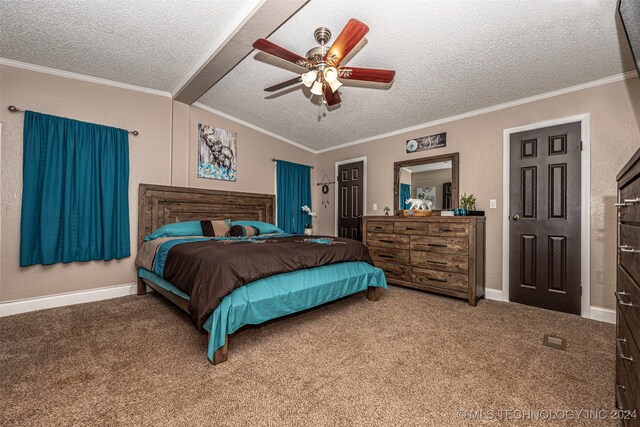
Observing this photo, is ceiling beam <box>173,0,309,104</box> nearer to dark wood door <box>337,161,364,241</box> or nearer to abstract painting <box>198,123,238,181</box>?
abstract painting <box>198,123,238,181</box>

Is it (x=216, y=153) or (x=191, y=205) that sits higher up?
(x=216, y=153)

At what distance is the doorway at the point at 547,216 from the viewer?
9.52 ft

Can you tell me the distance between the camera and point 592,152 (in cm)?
284

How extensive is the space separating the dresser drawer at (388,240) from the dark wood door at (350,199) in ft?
3.13

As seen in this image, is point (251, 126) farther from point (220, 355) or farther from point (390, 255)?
point (220, 355)

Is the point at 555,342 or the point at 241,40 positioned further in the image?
the point at 241,40

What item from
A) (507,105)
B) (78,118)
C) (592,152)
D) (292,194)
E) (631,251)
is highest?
(507,105)

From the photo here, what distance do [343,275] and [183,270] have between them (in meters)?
1.50

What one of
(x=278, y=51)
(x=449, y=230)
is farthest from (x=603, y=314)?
(x=278, y=51)

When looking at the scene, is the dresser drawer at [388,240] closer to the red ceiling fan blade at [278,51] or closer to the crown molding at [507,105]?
the crown molding at [507,105]

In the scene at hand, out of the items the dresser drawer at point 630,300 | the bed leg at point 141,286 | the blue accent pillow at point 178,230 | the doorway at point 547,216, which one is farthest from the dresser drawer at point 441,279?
the bed leg at point 141,286

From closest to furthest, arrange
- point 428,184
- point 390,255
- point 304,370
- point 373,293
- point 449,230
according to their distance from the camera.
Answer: point 304,370 → point 373,293 → point 449,230 → point 390,255 → point 428,184

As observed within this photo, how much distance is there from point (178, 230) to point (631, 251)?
3.97 metres

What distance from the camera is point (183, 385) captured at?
1.64m
